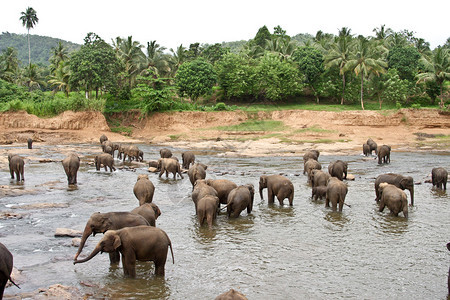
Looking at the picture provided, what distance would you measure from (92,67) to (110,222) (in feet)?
145

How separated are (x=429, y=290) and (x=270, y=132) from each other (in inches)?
1484

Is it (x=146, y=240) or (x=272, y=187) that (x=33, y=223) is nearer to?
(x=146, y=240)

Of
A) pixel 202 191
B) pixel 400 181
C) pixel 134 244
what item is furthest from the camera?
pixel 400 181

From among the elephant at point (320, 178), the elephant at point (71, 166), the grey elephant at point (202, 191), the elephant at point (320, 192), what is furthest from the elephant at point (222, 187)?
the elephant at point (71, 166)

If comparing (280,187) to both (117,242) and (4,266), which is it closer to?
(117,242)

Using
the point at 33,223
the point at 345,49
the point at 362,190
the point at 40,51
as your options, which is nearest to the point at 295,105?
the point at 345,49

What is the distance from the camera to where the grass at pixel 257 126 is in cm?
4747

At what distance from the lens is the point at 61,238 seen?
11.4m

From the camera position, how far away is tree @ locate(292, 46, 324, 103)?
55625 mm

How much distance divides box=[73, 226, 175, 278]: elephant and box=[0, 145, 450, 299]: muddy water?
455mm

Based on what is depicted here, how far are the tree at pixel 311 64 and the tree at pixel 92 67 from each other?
75.8 ft

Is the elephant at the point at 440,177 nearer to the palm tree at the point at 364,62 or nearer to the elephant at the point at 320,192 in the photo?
the elephant at the point at 320,192

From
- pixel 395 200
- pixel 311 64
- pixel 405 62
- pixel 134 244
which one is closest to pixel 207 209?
pixel 134 244

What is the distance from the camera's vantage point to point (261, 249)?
10922 millimetres
